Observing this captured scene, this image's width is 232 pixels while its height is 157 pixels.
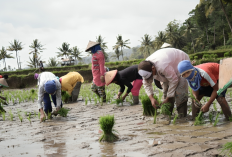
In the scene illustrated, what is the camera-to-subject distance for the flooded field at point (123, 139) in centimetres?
229

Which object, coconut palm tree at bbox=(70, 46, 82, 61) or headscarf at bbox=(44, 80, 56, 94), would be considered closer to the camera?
headscarf at bbox=(44, 80, 56, 94)

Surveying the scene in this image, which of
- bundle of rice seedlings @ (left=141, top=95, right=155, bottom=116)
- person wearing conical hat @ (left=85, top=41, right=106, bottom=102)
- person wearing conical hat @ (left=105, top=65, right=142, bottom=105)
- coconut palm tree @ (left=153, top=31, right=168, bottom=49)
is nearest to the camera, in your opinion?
bundle of rice seedlings @ (left=141, top=95, right=155, bottom=116)

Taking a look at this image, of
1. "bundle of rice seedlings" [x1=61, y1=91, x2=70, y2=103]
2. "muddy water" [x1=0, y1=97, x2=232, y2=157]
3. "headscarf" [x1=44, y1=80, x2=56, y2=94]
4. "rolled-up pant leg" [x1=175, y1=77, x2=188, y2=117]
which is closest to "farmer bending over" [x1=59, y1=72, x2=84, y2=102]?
"bundle of rice seedlings" [x1=61, y1=91, x2=70, y2=103]

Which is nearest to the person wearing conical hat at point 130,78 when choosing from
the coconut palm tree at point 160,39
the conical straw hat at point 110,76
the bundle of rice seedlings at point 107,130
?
the conical straw hat at point 110,76

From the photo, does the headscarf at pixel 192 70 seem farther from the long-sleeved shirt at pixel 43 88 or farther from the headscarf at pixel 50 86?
the long-sleeved shirt at pixel 43 88

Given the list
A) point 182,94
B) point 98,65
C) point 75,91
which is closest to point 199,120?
point 182,94

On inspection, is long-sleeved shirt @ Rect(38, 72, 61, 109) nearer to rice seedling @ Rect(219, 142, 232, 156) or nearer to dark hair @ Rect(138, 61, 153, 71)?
dark hair @ Rect(138, 61, 153, 71)

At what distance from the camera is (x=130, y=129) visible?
3273 millimetres

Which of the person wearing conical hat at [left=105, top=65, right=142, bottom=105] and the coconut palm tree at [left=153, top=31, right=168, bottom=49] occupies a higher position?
the coconut palm tree at [left=153, top=31, right=168, bottom=49]

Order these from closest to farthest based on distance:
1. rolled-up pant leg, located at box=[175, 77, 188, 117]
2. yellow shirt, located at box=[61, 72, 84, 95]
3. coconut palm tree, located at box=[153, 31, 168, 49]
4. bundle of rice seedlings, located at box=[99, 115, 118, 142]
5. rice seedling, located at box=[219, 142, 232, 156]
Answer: rice seedling, located at box=[219, 142, 232, 156] < bundle of rice seedlings, located at box=[99, 115, 118, 142] < rolled-up pant leg, located at box=[175, 77, 188, 117] < yellow shirt, located at box=[61, 72, 84, 95] < coconut palm tree, located at box=[153, 31, 168, 49]

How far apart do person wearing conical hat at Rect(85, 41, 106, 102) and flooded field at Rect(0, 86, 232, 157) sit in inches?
76.8

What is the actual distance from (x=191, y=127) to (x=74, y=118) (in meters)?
2.30

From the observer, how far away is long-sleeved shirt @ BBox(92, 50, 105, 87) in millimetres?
5797

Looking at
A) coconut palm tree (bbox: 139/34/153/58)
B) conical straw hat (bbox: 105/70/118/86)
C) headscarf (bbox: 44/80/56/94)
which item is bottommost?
headscarf (bbox: 44/80/56/94)
